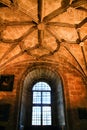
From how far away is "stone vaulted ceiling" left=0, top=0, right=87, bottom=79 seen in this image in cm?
990

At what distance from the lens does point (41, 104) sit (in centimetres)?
1301

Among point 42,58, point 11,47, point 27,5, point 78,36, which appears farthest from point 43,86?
point 27,5

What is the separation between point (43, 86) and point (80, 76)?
2.90 metres

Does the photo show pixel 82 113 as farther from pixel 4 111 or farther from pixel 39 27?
pixel 39 27

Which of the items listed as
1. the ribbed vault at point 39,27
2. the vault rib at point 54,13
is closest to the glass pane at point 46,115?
the ribbed vault at point 39,27

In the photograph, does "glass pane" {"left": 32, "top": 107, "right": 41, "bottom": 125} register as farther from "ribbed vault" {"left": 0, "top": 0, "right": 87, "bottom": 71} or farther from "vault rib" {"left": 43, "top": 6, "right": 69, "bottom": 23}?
"vault rib" {"left": 43, "top": 6, "right": 69, "bottom": 23}

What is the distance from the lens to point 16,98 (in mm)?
12031

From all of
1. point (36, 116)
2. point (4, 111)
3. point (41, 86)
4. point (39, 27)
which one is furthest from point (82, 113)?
point (39, 27)

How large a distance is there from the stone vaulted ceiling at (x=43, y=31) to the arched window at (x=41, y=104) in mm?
2226

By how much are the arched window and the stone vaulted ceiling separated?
2226mm

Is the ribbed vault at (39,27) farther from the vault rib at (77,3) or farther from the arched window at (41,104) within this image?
the arched window at (41,104)

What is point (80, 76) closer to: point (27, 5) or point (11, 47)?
point (11, 47)

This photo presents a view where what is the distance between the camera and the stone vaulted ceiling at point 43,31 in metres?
9.90

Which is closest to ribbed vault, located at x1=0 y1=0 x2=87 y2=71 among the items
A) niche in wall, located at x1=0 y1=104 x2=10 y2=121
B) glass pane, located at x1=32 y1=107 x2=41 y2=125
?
niche in wall, located at x1=0 y1=104 x2=10 y2=121
